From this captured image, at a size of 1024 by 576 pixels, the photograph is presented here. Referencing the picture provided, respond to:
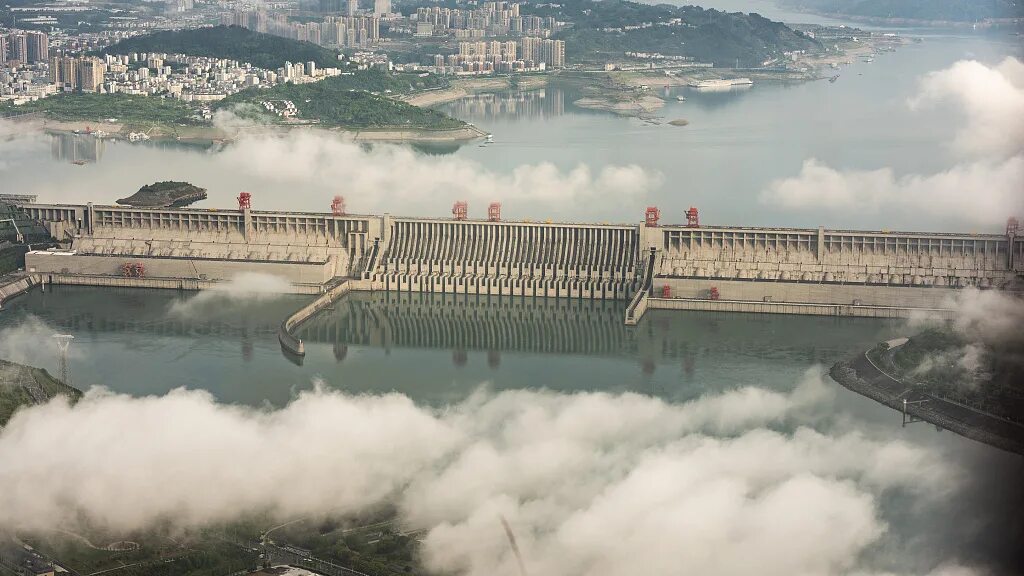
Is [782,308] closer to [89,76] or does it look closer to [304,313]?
[304,313]

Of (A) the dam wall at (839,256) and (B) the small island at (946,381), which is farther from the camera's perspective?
(A) the dam wall at (839,256)

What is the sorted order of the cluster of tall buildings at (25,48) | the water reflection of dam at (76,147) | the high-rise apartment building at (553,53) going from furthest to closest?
the high-rise apartment building at (553,53) < the cluster of tall buildings at (25,48) < the water reflection of dam at (76,147)

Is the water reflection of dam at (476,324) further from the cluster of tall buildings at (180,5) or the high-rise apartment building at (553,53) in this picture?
the cluster of tall buildings at (180,5)

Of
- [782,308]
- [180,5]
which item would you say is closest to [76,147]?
[782,308]

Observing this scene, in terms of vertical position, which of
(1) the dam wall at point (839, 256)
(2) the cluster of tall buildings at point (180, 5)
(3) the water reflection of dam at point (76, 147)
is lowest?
(3) the water reflection of dam at point (76, 147)

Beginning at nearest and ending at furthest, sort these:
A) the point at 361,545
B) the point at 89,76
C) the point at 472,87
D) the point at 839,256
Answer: the point at 361,545, the point at 839,256, the point at 89,76, the point at 472,87

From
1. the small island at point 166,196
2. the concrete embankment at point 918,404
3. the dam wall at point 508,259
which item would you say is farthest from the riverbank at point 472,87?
the concrete embankment at point 918,404
